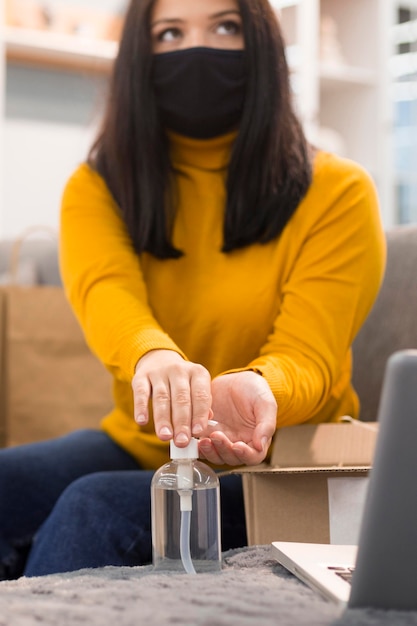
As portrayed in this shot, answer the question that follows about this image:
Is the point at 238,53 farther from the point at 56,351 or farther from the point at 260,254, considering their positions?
the point at 56,351

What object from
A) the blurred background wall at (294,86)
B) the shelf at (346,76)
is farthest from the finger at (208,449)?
the shelf at (346,76)

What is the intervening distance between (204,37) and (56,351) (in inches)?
32.1

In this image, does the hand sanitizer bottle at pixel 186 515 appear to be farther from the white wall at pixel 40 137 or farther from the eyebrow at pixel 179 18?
the white wall at pixel 40 137

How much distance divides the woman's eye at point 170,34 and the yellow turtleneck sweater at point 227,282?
5.5 inches

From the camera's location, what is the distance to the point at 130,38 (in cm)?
124

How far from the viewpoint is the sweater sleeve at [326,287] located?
3.45 feet

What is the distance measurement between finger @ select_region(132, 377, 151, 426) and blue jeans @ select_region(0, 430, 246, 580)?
17cm

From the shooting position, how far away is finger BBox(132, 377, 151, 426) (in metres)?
0.79

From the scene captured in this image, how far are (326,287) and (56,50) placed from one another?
224 cm

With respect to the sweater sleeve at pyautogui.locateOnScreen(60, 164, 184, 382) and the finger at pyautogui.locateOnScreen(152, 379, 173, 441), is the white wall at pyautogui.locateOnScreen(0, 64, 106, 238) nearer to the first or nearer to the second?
the sweater sleeve at pyautogui.locateOnScreen(60, 164, 184, 382)

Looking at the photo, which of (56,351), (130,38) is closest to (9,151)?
(56,351)

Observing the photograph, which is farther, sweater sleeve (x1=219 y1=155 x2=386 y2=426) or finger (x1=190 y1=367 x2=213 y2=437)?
sweater sleeve (x1=219 y1=155 x2=386 y2=426)

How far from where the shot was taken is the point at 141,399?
2.67ft

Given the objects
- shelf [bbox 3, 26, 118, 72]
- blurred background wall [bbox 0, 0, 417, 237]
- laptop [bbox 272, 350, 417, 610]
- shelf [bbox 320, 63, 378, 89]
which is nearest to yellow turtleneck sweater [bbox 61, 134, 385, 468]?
laptop [bbox 272, 350, 417, 610]
